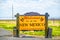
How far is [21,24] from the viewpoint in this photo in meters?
15.3

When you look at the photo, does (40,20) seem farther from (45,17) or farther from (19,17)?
(19,17)

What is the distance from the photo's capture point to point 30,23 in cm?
1529

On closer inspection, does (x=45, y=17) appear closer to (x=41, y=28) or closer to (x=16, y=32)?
(x=41, y=28)

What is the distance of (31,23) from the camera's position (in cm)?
1529

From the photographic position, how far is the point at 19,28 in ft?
49.9

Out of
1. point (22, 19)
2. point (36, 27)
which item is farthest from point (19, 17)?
point (36, 27)

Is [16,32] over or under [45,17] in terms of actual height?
under

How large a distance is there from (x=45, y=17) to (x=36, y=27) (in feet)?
2.77

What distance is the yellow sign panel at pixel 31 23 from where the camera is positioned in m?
15.3

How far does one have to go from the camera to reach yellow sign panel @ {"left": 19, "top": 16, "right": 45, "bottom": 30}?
15273 millimetres

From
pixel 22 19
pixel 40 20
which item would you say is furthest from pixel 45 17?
pixel 22 19

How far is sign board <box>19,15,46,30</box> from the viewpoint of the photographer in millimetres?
15266

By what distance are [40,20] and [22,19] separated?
3.71ft

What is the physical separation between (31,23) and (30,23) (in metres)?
0.06
